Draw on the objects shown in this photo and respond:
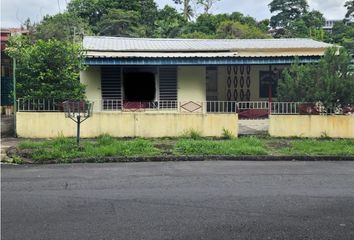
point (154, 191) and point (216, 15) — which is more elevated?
point (216, 15)

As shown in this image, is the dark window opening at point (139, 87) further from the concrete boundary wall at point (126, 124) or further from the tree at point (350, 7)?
the tree at point (350, 7)

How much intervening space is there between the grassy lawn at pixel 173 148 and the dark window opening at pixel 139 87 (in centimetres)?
482

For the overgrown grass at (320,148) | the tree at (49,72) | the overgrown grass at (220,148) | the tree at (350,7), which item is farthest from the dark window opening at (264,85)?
the tree at (350,7)

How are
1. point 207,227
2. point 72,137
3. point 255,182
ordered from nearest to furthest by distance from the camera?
point 207,227
point 255,182
point 72,137

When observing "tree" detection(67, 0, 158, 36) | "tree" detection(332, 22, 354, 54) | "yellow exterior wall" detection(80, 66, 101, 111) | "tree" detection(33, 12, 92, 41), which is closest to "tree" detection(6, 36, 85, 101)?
"yellow exterior wall" detection(80, 66, 101, 111)

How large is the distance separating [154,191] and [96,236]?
240cm

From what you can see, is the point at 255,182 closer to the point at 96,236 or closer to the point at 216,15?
the point at 96,236

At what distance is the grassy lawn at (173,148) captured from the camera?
11039 mm

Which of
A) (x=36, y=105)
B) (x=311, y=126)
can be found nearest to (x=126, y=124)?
(x=36, y=105)

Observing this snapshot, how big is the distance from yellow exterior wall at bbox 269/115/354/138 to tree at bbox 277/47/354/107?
505 millimetres

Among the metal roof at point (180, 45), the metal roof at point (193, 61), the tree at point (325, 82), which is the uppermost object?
the metal roof at point (180, 45)

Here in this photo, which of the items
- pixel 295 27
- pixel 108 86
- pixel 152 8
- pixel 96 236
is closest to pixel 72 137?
pixel 108 86

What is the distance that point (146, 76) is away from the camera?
17.5m

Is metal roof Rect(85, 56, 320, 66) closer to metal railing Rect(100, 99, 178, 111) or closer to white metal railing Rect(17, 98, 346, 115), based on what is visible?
white metal railing Rect(17, 98, 346, 115)
